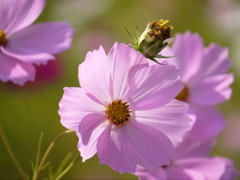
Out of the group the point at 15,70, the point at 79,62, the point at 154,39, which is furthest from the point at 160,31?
the point at 79,62

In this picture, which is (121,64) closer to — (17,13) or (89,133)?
(89,133)

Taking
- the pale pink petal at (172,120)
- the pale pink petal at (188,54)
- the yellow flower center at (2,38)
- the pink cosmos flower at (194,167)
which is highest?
the yellow flower center at (2,38)

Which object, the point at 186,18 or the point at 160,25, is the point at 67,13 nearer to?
the point at 186,18

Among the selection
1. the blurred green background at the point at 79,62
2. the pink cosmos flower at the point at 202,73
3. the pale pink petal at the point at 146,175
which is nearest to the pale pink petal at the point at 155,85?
the pale pink petal at the point at 146,175

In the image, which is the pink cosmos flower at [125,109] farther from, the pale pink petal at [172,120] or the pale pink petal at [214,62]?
the pale pink petal at [214,62]

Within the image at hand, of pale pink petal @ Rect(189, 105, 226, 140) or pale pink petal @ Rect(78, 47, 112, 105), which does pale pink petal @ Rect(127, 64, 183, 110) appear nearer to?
pale pink petal @ Rect(78, 47, 112, 105)

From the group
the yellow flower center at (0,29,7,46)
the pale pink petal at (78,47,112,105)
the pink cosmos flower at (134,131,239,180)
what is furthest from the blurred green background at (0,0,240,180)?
the pale pink petal at (78,47,112,105)

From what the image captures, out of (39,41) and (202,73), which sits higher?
(39,41)
